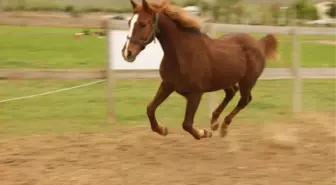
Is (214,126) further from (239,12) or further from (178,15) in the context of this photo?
(239,12)

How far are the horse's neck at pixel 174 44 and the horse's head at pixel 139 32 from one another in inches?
10.3

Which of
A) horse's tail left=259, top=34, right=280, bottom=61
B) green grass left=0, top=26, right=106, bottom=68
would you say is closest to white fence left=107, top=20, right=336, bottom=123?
horse's tail left=259, top=34, right=280, bottom=61

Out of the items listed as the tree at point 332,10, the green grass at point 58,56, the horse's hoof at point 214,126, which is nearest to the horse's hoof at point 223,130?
the horse's hoof at point 214,126

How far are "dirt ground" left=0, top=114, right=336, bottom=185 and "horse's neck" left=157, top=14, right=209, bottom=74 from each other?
1046 millimetres

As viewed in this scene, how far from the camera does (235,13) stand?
56719 millimetres

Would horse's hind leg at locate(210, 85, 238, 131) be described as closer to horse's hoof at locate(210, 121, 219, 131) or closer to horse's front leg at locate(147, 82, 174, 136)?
horse's hoof at locate(210, 121, 219, 131)

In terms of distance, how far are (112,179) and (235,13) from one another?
53.3m

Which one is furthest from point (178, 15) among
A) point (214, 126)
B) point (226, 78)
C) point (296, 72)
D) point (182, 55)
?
point (296, 72)

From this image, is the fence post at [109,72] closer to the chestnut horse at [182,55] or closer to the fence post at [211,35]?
the fence post at [211,35]

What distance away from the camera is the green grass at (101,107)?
301 inches

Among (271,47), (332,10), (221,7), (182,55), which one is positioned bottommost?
(332,10)

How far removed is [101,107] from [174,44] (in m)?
3.65

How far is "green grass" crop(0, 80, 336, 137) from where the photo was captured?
7.65 metres

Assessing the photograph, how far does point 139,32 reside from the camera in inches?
206
